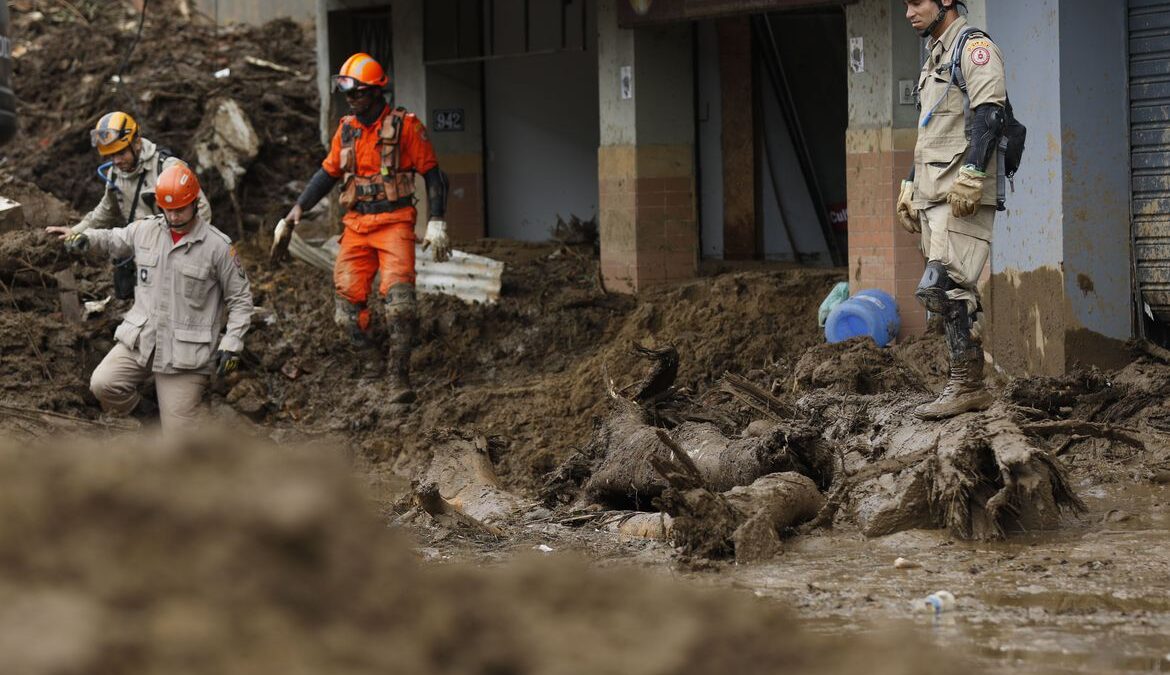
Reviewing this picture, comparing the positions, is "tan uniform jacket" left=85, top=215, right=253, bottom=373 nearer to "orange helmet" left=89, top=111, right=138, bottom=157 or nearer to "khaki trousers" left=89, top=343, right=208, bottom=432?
"khaki trousers" left=89, top=343, right=208, bottom=432

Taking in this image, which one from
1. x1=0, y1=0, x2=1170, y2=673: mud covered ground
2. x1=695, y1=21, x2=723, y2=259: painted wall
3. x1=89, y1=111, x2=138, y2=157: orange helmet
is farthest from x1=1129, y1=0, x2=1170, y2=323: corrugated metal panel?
x1=89, y1=111, x2=138, y2=157: orange helmet

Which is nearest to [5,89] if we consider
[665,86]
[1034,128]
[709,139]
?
[1034,128]

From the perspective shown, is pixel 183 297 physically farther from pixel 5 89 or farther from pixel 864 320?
pixel 864 320

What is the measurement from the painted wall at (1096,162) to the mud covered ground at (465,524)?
0.53 m

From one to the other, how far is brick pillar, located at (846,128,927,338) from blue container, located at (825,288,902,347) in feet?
0.68

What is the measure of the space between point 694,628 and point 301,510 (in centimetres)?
80

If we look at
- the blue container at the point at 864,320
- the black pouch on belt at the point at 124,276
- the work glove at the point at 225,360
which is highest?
the black pouch on belt at the point at 124,276

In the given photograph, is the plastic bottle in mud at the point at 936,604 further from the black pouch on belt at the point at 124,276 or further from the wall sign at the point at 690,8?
the wall sign at the point at 690,8

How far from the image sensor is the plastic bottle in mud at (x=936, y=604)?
14.7 ft

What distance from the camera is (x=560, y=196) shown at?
14.9 metres

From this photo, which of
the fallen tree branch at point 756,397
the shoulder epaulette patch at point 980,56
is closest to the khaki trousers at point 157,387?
the fallen tree branch at point 756,397

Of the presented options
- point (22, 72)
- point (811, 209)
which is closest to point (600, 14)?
point (811, 209)

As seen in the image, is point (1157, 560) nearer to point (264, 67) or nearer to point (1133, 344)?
point (1133, 344)

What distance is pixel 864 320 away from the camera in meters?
9.08
